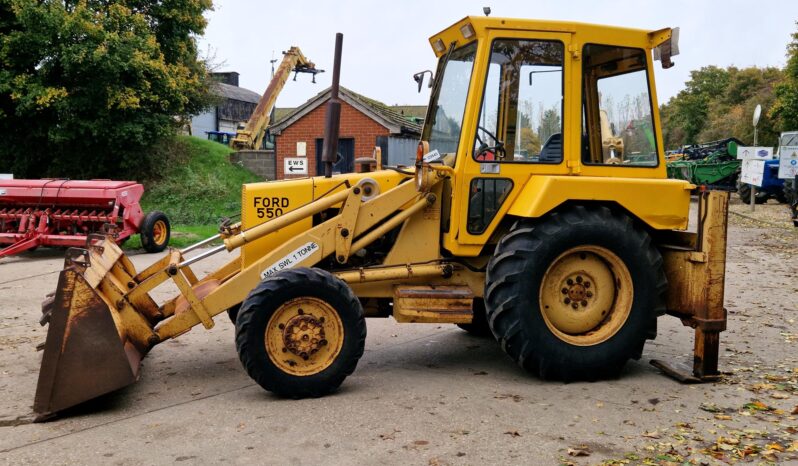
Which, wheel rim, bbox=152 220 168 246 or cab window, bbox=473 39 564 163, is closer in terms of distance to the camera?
cab window, bbox=473 39 564 163

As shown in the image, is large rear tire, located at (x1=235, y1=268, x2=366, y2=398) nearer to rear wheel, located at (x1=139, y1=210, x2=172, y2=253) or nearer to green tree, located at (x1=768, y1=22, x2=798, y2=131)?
rear wheel, located at (x1=139, y1=210, x2=172, y2=253)

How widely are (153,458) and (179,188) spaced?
20941 millimetres

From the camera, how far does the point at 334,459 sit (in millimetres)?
4086

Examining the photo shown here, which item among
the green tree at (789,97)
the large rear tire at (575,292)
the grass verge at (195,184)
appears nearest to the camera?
the large rear tire at (575,292)

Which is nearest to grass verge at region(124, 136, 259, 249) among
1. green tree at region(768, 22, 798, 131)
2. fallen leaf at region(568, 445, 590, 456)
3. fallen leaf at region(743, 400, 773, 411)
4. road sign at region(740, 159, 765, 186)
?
fallen leaf at region(743, 400, 773, 411)

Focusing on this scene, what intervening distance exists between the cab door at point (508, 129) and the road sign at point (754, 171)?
1917cm

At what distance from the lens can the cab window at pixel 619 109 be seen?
5902 millimetres

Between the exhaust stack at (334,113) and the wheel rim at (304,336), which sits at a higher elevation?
the exhaust stack at (334,113)

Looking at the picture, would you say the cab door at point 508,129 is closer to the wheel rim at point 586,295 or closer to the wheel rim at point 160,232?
the wheel rim at point 586,295

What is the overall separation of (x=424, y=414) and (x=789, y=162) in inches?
784

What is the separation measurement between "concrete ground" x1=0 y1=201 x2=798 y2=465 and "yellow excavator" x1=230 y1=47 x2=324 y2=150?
23.0 metres

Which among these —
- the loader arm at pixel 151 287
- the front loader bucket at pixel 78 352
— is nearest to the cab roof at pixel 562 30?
the loader arm at pixel 151 287

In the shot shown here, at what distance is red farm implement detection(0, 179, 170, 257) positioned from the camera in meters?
12.5

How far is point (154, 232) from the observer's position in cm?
1362
